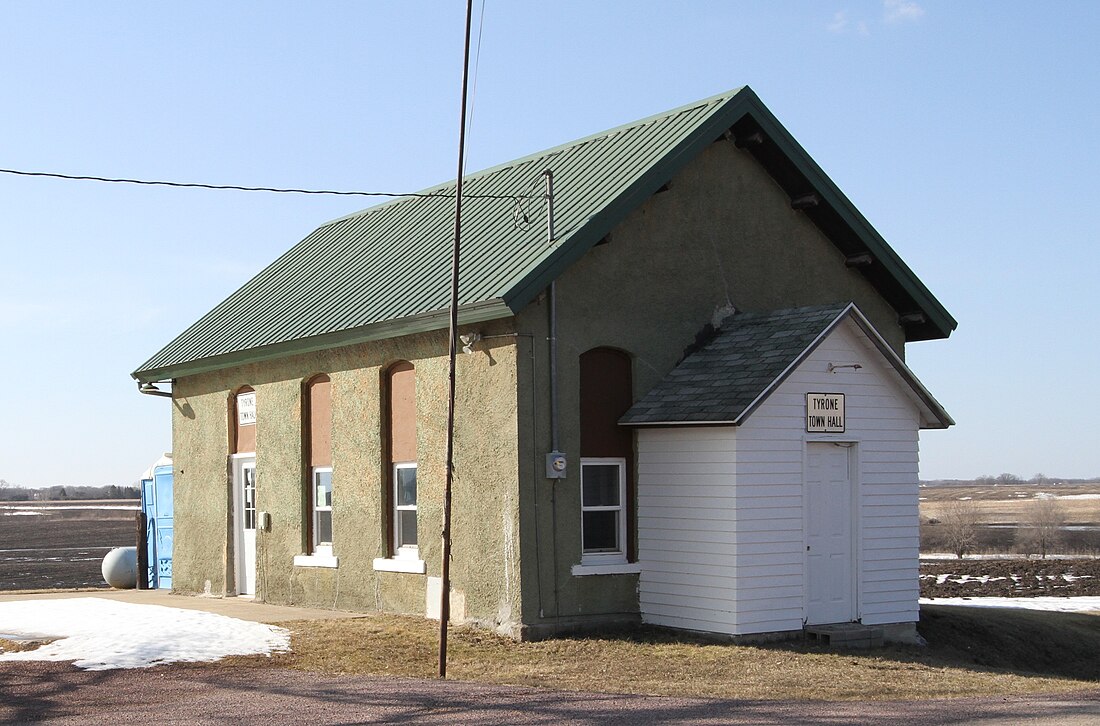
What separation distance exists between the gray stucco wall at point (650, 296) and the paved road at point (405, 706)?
365 cm

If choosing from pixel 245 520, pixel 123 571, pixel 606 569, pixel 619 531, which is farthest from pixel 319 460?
pixel 123 571

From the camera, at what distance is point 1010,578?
1271 inches

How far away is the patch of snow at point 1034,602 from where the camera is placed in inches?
921

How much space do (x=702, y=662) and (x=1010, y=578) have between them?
19655mm

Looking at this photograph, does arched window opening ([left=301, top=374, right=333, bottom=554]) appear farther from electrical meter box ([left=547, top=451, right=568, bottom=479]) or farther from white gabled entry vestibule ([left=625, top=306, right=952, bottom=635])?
white gabled entry vestibule ([left=625, top=306, right=952, bottom=635])

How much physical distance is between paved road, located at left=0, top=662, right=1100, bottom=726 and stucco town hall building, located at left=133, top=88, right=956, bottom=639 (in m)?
3.96

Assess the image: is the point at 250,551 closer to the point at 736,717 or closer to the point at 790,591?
the point at 790,591

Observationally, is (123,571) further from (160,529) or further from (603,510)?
(603,510)

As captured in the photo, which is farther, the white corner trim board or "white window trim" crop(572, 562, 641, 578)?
the white corner trim board

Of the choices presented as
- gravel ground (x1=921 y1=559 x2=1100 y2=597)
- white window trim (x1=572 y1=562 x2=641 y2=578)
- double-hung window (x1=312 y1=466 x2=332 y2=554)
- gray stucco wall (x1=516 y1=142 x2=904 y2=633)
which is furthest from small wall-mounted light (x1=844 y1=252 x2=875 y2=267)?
gravel ground (x1=921 y1=559 x2=1100 y2=597)

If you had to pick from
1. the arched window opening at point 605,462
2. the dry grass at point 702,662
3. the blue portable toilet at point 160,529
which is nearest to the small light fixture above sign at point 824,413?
the arched window opening at point 605,462

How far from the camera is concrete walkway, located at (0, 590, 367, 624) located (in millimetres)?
19078

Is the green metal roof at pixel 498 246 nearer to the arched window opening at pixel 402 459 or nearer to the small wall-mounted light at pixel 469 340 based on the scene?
the small wall-mounted light at pixel 469 340

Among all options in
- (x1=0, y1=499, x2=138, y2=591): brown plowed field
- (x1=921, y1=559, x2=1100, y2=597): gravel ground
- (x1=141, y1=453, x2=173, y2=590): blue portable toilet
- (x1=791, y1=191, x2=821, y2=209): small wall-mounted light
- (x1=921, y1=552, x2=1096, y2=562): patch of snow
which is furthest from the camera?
(x1=921, y1=552, x2=1096, y2=562): patch of snow
